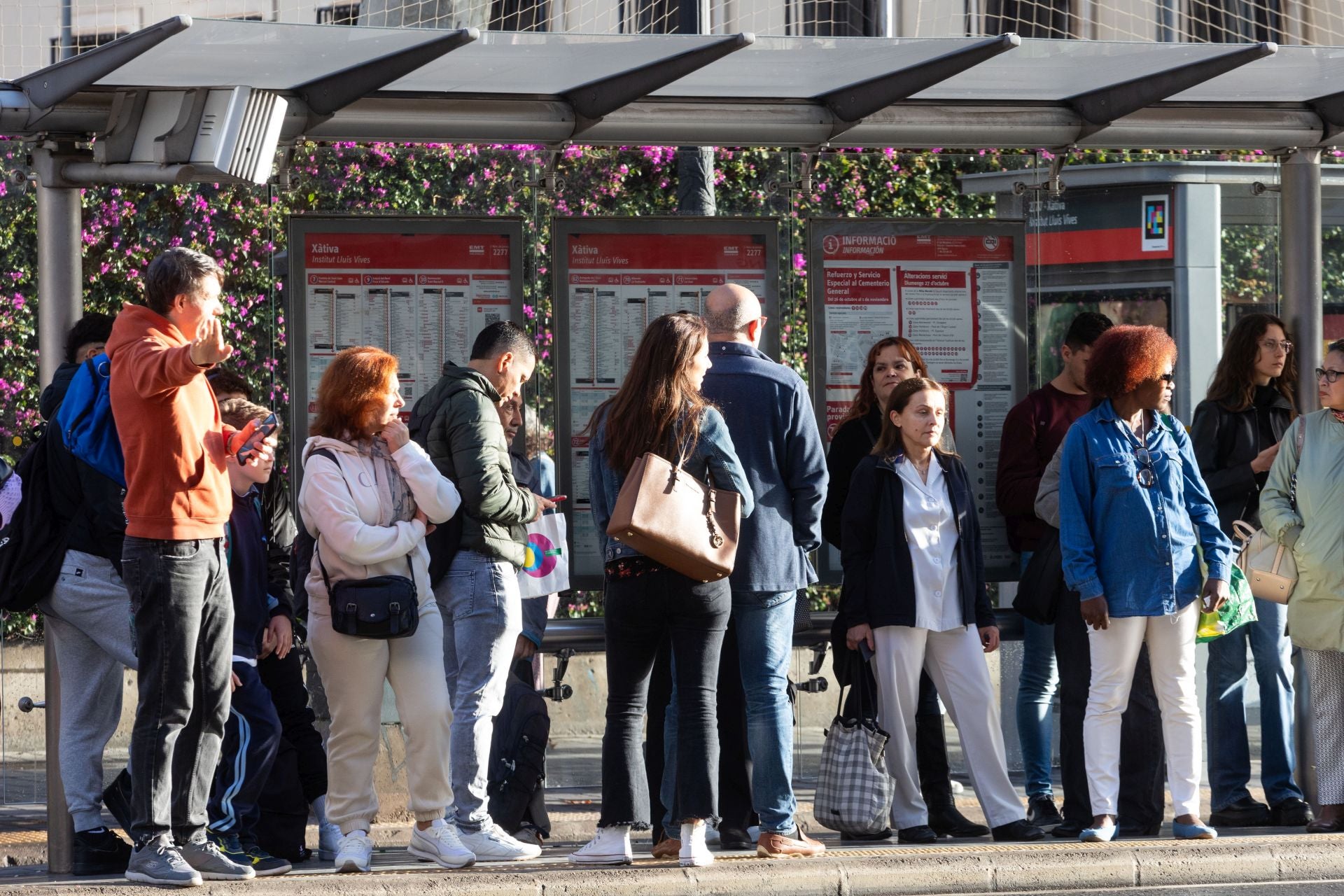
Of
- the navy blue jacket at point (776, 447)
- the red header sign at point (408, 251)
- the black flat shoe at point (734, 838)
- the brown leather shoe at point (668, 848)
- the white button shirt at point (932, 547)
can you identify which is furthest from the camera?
the red header sign at point (408, 251)

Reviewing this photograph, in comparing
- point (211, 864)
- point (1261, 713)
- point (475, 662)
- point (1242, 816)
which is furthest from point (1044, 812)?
point (211, 864)

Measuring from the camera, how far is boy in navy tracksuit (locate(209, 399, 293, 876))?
624cm

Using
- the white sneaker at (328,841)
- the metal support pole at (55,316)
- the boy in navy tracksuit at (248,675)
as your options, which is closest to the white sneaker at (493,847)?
the white sneaker at (328,841)

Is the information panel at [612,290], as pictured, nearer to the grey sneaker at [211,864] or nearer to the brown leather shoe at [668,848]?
the brown leather shoe at [668,848]

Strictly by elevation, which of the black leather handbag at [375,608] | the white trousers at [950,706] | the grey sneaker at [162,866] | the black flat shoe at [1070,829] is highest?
the black leather handbag at [375,608]

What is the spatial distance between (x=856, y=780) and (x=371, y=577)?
1947 mm

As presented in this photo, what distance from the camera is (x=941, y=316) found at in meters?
8.07

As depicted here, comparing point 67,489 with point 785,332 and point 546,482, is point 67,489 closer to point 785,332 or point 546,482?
point 546,482

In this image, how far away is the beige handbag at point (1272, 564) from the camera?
23.4 feet

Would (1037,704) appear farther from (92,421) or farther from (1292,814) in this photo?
(92,421)

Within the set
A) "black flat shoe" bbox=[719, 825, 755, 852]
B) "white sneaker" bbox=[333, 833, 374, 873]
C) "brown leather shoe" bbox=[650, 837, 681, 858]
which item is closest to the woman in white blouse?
"black flat shoe" bbox=[719, 825, 755, 852]

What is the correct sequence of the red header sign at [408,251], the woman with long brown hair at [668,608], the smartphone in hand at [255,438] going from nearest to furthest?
1. the smartphone in hand at [255,438]
2. the woman with long brown hair at [668,608]
3. the red header sign at [408,251]

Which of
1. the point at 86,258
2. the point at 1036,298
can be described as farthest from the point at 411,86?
the point at 1036,298

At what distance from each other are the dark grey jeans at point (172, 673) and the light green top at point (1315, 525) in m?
3.95
